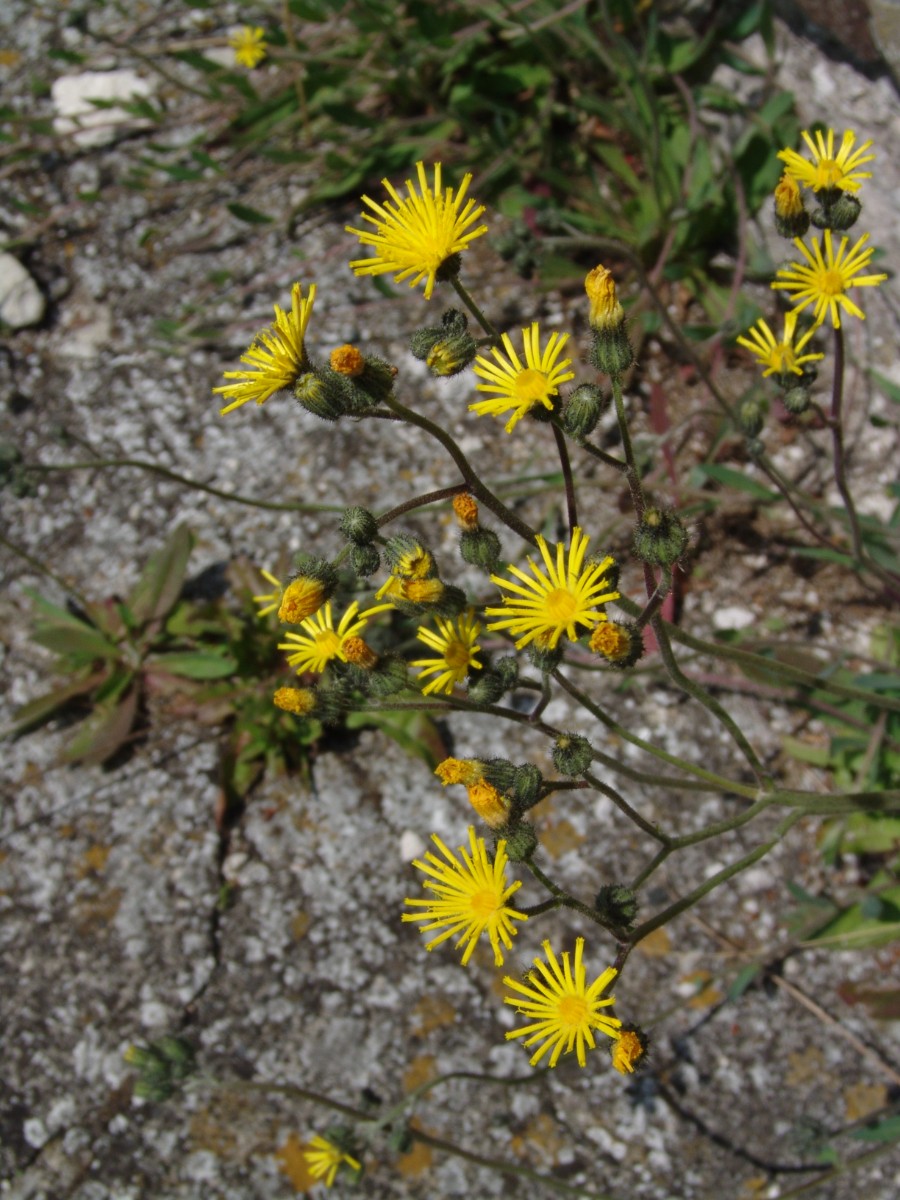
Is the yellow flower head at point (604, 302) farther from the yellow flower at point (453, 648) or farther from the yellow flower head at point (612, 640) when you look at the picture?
the yellow flower at point (453, 648)

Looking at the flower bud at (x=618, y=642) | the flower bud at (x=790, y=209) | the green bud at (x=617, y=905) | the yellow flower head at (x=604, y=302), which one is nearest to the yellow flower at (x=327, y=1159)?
A: the green bud at (x=617, y=905)

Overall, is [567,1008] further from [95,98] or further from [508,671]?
[95,98]

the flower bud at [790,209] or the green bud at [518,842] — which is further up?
the flower bud at [790,209]

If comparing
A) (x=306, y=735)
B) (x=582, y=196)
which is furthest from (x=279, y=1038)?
(x=582, y=196)

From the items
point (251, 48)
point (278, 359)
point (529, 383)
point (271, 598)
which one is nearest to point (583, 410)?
point (529, 383)

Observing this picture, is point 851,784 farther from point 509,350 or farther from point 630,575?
point 509,350

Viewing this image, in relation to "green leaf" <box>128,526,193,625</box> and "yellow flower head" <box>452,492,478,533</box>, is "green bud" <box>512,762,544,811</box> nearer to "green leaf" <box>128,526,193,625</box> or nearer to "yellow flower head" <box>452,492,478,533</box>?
"yellow flower head" <box>452,492,478,533</box>
